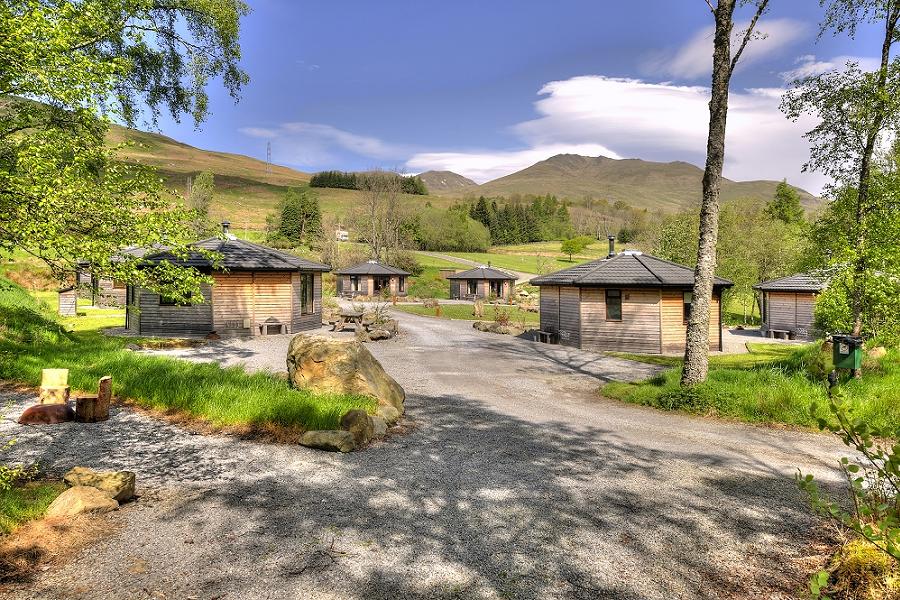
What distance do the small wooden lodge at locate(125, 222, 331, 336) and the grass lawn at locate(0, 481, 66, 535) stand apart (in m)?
17.2

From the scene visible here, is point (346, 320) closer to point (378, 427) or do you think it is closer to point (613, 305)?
point (613, 305)

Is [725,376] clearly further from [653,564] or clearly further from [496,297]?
[496,297]

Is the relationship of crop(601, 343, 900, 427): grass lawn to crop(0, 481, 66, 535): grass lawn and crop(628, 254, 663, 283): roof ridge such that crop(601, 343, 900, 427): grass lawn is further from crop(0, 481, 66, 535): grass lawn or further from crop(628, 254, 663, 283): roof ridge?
crop(0, 481, 66, 535): grass lawn

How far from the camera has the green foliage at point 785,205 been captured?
61750 millimetres

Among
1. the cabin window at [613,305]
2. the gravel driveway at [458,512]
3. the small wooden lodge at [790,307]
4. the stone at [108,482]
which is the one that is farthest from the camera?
the small wooden lodge at [790,307]

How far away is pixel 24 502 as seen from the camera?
486 centimetres

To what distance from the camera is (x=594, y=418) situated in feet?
32.4

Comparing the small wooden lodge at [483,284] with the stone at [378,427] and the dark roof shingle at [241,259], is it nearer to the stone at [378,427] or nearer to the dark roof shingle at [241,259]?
the dark roof shingle at [241,259]

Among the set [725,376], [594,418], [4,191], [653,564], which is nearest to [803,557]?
[653,564]

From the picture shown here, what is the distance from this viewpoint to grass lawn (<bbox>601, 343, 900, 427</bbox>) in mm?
9258

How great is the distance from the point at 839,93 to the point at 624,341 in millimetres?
11599

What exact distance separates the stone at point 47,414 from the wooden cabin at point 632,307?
18.8 metres

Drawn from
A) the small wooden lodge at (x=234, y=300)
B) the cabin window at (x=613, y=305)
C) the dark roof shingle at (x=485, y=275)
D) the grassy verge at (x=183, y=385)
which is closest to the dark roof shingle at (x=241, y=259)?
the small wooden lodge at (x=234, y=300)

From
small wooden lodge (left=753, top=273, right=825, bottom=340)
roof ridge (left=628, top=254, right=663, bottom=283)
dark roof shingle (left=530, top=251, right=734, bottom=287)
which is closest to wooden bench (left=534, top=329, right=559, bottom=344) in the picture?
dark roof shingle (left=530, top=251, right=734, bottom=287)
